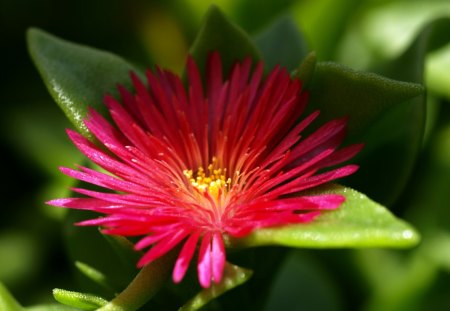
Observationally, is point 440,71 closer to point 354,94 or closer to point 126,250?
point 354,94

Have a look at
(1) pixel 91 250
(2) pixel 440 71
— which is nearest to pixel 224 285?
(1) pixel 91 250

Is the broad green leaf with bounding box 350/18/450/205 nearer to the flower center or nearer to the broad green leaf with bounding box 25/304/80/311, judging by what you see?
the flower center

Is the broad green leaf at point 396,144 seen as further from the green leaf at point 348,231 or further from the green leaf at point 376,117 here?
the green leaf at point 348,231

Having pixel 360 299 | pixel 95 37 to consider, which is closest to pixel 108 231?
pixel 360 299

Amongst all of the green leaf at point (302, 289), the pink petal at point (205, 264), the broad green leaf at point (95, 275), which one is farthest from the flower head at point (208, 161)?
the green leaf at point (302, 289)

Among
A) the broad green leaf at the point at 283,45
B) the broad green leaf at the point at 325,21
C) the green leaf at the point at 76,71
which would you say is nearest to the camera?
the green leaf at the point at 76,71

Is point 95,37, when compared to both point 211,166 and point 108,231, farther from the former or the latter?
point 108,231
